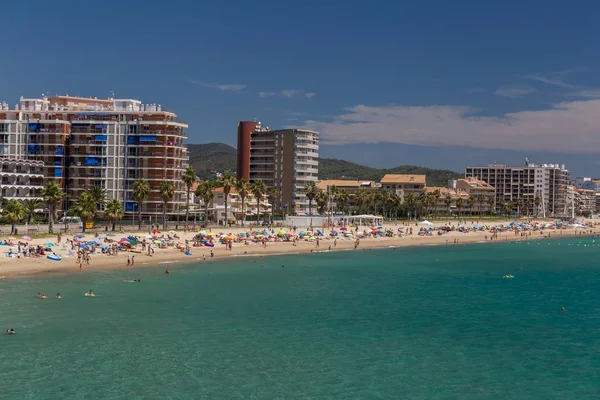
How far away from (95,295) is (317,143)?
364 ft

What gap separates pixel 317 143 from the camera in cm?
15700

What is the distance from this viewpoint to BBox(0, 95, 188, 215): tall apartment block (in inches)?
4242

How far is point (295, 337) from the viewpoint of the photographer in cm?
3897

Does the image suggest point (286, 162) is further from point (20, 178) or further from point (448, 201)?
point (20, 178)

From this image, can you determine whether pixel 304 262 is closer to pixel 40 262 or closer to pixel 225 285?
pixel 225 285

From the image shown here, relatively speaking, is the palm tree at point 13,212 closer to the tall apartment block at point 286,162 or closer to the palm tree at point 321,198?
the palm tree at point 321,198

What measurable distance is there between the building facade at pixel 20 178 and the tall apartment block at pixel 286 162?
6059 centimetres

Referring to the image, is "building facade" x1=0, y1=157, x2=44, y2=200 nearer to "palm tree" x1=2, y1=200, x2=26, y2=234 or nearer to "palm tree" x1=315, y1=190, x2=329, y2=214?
"palm tree" x1=2, y1=200, x2=26, y2=234

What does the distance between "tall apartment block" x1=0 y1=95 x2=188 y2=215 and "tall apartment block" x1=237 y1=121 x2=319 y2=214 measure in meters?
44.1

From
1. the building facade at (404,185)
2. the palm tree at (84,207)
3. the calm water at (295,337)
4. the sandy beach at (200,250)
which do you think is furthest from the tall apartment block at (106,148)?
the building facade at (404,185)

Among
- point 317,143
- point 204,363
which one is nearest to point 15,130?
point 317,143

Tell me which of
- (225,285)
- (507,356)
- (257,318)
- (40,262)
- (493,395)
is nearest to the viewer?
(493,395)

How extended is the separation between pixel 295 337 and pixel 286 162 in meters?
116

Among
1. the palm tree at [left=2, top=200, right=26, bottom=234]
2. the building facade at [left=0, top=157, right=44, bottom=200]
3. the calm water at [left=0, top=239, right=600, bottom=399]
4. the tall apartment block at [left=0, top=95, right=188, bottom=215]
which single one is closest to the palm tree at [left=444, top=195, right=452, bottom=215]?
the tall apartment block at [left=0, top=95, right=188, bottom=215]
